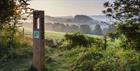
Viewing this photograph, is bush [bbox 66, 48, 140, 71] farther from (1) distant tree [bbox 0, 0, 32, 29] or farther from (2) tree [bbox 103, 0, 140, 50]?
(1) distant tree [bbox 0, 0, 32, 29]

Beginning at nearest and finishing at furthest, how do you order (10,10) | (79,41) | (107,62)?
(107,62) → (10,10) → (79,41)

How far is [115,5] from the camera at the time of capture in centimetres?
1211

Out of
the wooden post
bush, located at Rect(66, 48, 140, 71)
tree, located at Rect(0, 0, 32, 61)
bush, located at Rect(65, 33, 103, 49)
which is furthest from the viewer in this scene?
bush, located at Rect(65, 33, 103, 49)

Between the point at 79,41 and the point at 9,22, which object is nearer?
the point at 9,22

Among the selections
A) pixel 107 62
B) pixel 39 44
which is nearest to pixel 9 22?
pixel 39 44

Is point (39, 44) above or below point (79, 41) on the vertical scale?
above

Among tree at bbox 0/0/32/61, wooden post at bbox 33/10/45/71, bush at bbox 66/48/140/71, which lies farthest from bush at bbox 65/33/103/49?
wooden post at bbox 33/10/45/71

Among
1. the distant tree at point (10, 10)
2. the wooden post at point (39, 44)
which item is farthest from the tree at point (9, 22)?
the wooden post at point (39, 44)

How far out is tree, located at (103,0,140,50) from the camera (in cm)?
A: 1182

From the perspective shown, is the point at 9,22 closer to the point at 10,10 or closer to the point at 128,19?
the point at 10,10

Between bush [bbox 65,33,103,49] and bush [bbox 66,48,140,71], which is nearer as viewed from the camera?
bush [bbox 66,48,140,71]

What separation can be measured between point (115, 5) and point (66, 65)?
2.73 m

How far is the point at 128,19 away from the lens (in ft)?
39.5

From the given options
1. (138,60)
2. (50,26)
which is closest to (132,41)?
(138,60)
